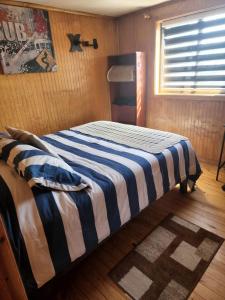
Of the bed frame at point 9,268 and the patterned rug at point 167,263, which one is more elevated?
the bed frame at point 9,268

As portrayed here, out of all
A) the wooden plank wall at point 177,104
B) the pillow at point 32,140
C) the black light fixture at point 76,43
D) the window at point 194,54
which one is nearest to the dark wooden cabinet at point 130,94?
the wooden plank wall at point 177,104

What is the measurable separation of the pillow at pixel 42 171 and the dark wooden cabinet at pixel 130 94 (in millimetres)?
2310

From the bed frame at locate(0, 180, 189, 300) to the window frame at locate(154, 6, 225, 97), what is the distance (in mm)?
2788

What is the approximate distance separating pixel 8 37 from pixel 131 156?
2.15 meters

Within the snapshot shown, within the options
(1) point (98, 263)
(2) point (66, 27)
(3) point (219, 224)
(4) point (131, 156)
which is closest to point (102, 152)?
(4) point (131, 156)

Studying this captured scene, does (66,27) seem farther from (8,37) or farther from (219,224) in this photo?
(219,224)

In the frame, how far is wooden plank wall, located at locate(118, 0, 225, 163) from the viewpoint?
8.64 feet

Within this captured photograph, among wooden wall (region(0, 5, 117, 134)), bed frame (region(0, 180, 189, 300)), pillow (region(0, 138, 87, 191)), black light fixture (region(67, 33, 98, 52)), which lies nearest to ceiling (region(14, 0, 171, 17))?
wooden wall (region(0, 5, 117, 134))

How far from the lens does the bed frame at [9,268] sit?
0.76 metres

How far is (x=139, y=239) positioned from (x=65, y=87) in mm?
2448

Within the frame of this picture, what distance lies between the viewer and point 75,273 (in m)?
1.40

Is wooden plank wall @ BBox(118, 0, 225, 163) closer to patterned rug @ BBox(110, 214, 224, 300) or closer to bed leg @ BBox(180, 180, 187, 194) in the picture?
bed leg @ BBox(180, 180, 187, 194)

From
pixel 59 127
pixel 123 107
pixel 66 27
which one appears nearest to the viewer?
pixel 66 27

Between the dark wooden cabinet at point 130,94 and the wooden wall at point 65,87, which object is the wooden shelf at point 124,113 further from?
the wooden wall at point 65,87
